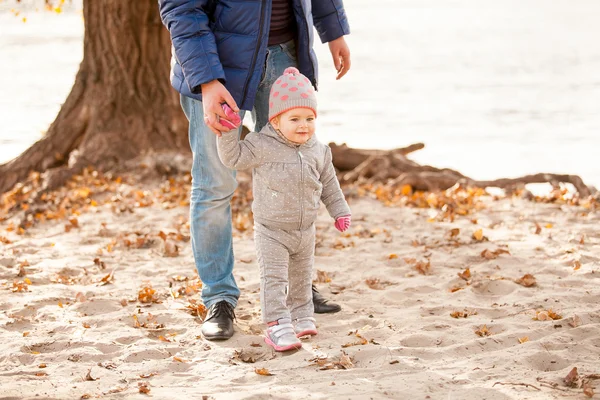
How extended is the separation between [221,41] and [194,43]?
0.17 metres

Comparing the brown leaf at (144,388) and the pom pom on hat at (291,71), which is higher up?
the pom pom on hat at (291,71)

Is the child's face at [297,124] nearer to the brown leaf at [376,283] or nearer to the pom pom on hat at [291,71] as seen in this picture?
the pom pom on hat at [291,71]

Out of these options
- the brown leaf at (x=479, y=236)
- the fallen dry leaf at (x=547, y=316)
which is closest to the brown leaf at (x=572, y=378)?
the fallen dry leaf at (x=547, y=316)

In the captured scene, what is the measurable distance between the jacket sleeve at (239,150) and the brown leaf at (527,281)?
195 cm

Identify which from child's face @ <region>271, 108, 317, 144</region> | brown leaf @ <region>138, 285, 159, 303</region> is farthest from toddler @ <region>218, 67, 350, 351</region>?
brown leaf @ <region>138, 285, 159, 303</region>

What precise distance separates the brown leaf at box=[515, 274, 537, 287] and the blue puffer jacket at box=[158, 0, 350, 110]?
2.08m

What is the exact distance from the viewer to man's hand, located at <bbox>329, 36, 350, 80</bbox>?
4.37 metres

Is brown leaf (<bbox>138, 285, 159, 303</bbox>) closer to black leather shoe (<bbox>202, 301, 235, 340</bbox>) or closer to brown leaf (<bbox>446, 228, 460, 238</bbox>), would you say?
black leather shoe (<bbox>202, 301, 235, 340</bbox>)

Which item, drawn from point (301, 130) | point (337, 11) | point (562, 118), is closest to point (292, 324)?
point (301, 130)

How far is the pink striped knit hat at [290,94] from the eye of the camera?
12.1 ft

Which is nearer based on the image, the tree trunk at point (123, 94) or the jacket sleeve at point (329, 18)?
the jacket sleeve at point (329, 18)

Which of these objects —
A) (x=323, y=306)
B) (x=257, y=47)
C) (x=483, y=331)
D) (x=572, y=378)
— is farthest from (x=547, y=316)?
(x=257, y=47)

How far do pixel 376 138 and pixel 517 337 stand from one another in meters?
7.56

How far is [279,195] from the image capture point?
3779mm
